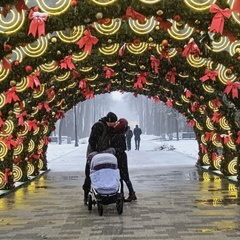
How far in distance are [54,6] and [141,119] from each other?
87.5 metres

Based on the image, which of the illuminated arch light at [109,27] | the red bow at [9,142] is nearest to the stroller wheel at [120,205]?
the illuminated arch light at [109,27]

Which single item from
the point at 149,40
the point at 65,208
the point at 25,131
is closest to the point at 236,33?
the point at 149,40

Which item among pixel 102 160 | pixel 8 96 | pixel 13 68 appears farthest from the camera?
pixel 8 96

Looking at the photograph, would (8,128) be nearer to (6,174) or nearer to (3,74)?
(6,174)

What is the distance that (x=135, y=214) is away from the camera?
30.4 feet

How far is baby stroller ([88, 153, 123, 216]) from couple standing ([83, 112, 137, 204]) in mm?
467

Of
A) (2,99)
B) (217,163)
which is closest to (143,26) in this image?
(2,99)

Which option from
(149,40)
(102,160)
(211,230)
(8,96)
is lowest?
(211,230)

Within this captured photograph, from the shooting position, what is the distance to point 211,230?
7656mm

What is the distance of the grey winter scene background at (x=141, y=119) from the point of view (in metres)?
55.1

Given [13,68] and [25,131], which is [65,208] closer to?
[13,68]

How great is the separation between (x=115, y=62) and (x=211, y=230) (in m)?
5.77

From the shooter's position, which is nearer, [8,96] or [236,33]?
[236,33]

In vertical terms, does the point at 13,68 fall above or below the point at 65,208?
above
